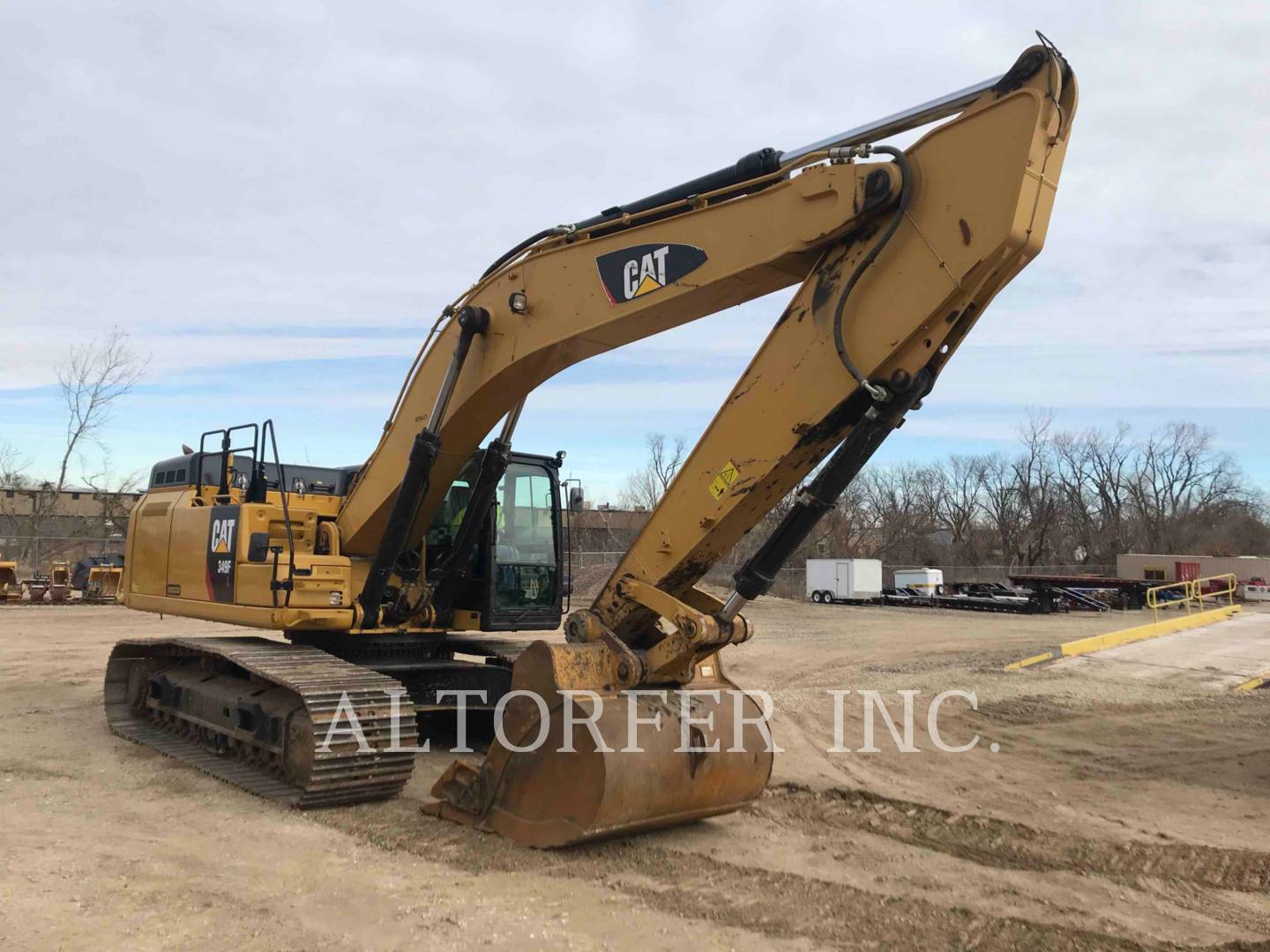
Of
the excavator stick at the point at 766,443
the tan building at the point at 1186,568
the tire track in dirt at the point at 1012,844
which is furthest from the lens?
the tan building at the point at 1186,568

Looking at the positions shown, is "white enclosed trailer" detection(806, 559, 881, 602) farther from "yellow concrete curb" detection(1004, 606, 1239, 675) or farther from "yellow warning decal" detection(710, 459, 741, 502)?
"yellow warning decal" detection(710, 459, 741, 502)

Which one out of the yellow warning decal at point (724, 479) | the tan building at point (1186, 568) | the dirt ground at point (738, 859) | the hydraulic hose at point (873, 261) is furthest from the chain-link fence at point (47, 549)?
the tan building at point (1186, 568)

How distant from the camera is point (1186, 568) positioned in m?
37.9

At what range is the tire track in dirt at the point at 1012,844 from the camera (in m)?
5.47

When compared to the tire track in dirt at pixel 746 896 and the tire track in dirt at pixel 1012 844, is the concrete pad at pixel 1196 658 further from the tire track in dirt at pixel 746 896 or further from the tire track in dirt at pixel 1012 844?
the tire track in dirt at pixel 746 896

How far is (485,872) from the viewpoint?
5.15 meters

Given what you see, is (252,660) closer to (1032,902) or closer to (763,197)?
(763,197)

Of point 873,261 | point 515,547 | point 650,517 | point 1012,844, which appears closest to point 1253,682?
point 1012,844

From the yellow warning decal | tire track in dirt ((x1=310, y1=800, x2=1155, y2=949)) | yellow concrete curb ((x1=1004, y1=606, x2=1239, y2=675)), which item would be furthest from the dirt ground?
yellow concrete curb ((x1=1004, y1=606, x2=1239, y2=675))

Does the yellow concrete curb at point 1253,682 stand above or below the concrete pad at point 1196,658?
below

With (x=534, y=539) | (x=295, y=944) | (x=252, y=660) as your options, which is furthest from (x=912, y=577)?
(x=295, y=944)

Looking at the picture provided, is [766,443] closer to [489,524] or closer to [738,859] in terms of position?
[738,859]

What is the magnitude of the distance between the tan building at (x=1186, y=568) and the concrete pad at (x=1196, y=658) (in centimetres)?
1813

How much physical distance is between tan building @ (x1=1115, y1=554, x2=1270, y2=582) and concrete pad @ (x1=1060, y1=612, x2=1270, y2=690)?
18.1 metres
